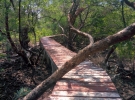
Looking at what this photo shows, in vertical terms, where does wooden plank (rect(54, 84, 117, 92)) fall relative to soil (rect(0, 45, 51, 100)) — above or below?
above

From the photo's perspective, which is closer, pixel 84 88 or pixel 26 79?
pixel 84 88

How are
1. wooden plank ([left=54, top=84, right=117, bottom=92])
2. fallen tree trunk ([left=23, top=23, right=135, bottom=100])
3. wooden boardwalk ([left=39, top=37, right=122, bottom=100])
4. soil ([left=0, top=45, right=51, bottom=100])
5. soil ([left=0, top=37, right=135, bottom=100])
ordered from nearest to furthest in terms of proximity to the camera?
wooden boardwalk ([left=39, top=37, right=122, bottom=100]) → wooden plank ([left=54, top=84, right=117, bottom=92]) → fallen tree trunk ([left=23, top=23, right=135, bottom=100]) → soil ([left=0, top=45, right=51, bottom=100]) → soil ([left=0, top=37, right=135, bottom=100])

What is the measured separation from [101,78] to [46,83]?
3.77 feet

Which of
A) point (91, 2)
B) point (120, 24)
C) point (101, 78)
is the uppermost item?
point (91, 2)

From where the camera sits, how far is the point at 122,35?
128 inches

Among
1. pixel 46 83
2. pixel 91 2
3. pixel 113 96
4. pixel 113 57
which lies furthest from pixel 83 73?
pixel 113 57

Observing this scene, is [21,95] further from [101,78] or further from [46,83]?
[101,78]

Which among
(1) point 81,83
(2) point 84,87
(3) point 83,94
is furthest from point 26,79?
(3) point 83,94

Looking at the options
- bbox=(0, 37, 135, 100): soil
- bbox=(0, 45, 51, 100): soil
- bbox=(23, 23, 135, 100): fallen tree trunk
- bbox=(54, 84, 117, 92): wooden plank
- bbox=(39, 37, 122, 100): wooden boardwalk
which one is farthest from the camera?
bbox=(0, 37, 135, 100): soil

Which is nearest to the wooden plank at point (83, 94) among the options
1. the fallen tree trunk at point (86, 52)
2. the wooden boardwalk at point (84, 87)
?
the wooden boardwalk at point (84, 87)

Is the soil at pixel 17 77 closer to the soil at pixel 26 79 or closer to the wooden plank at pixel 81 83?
the soil at pixel 26 79

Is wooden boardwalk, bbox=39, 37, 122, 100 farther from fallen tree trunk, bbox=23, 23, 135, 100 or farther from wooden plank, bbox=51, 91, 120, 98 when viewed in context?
fallen tree trunk, bbox=23, 23, 135, 100

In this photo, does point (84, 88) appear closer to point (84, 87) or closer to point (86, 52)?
point (84, 87)

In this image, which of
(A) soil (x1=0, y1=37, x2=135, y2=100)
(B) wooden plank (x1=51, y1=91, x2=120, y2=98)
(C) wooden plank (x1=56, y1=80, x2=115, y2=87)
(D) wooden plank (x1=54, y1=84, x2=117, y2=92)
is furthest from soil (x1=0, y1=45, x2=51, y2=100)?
(B) wooden plank (x1=51, y1=91, x2=120, y2=98)
